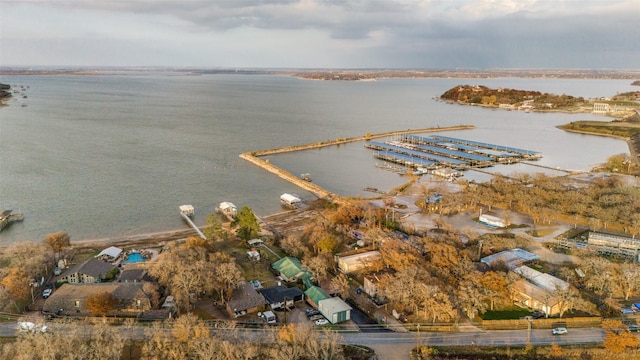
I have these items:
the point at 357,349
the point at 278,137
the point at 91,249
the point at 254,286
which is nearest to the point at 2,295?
the point at 91,249

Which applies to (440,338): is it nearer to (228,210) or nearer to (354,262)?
(354,262)

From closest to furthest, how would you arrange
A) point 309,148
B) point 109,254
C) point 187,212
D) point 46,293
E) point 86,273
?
point 46,293, point 86,273, point 109,254, point 187,212, point 309,148

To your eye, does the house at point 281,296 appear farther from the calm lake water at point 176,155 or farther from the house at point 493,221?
the house at point 493,221

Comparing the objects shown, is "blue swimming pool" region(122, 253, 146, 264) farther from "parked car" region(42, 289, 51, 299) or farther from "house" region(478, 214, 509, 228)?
"house" region(478, 214, 509, 228)

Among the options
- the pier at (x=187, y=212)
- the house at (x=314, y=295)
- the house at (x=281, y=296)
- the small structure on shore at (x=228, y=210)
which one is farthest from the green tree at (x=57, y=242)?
the house at (x=314, y=295)

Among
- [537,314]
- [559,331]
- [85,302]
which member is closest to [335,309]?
[537,314]

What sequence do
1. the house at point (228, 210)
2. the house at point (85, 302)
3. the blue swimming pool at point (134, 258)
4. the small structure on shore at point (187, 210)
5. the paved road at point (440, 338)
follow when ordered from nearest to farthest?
the paved road at point (440, 338), the house at point (85, 302), the blue swimming pool at point (134, 258), the small structure on shore at point (187, 210), the house at point (228, 210)

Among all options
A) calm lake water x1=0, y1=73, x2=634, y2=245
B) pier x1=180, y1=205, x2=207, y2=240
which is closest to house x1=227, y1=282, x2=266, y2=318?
pier x1=180, y1=205, x2=207, y2=240
